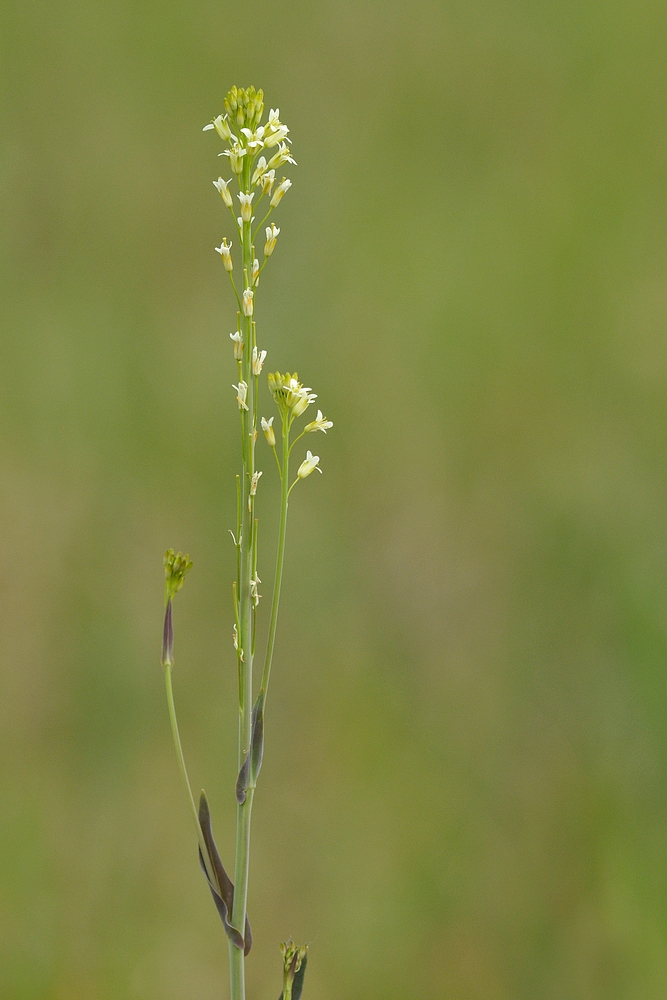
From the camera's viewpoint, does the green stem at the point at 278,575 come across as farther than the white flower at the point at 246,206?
No

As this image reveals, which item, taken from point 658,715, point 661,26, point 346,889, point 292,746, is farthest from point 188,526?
point 661,26

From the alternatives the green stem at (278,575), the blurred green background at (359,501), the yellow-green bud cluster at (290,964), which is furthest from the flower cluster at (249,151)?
the blurred green background at (359,501)

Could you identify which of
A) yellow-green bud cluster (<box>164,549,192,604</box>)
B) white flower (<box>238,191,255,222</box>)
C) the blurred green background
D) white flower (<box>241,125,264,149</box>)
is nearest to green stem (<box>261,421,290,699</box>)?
yellow-green bud cluster (<box>164,549,192,604</box>)

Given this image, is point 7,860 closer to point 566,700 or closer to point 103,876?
point 103,876

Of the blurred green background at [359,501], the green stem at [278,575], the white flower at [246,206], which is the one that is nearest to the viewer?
the green stem at [278,575]

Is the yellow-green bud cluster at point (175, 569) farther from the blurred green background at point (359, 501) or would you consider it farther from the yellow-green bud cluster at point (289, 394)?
the blurred green background at point (359, 501)

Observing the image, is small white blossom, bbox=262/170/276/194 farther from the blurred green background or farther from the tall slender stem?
the blurred green background
